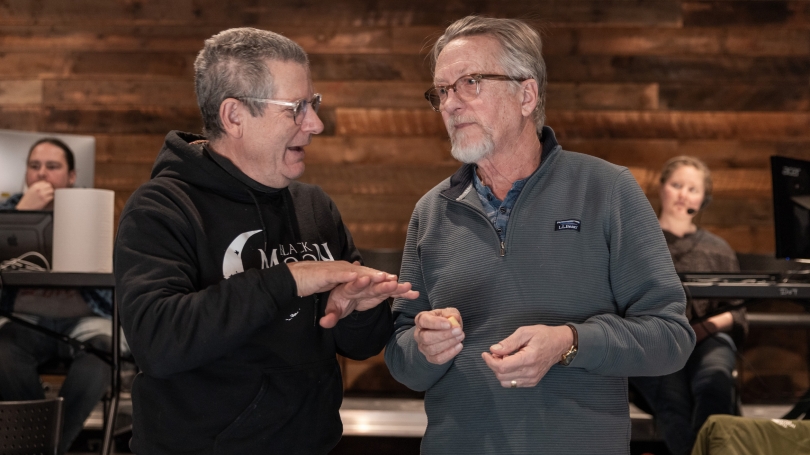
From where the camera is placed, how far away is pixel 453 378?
1.50m

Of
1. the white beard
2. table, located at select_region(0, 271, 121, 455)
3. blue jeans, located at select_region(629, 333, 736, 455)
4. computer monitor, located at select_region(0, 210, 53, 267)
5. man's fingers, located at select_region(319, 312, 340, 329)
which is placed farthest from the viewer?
blue jeans, located at select_region(629, 333, 736, 455)

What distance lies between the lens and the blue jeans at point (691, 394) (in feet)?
9.78

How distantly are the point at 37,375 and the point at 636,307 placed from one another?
2.42 meters

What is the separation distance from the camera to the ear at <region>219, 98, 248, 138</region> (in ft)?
4.57

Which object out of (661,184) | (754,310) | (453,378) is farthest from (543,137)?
(754,310)

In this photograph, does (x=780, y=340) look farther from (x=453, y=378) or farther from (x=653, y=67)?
(x=453, y=378)

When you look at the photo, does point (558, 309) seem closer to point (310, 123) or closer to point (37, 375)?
point (310, 123)

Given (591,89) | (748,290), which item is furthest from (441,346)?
(591,89)

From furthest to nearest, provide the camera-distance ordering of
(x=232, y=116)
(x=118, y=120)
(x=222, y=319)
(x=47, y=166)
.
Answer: (x=118, y=120)
(x=47, y=166)
(x=232, y=116)
(x=222, y=319)

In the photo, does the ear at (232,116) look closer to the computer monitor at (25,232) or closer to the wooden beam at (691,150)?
the computer monitor at (25,232)

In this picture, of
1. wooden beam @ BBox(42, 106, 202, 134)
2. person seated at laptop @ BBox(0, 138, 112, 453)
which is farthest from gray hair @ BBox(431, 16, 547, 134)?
wooden beam @ BBox(42, 106, 202, 134)

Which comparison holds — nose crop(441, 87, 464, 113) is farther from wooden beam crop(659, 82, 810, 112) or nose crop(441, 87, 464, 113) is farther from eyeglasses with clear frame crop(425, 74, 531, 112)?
wooden beam crop(659, 82, 810, 112)

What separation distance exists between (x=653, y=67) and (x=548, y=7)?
2.31 ft

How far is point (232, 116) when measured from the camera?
1.41 metres
